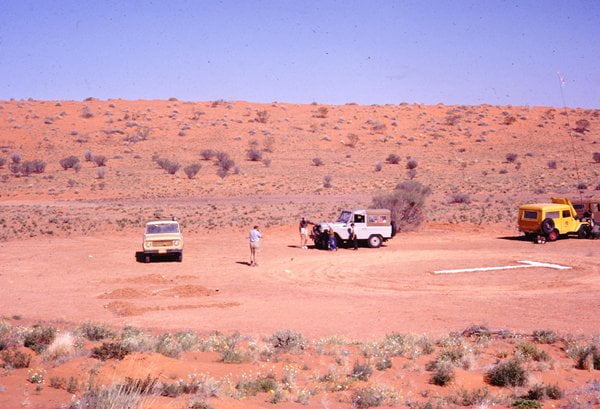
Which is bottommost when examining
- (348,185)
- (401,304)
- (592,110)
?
(401,304)

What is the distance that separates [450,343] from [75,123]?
81362 mm

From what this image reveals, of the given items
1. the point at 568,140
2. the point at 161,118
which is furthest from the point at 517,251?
the point at 161,118

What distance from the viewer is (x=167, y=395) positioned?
967 cm

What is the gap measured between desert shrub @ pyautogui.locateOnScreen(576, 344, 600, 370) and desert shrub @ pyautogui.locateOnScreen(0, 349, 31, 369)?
9.93 meters

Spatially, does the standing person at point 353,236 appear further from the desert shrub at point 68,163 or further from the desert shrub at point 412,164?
the desert shrub at point 68,163

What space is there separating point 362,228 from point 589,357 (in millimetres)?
19508

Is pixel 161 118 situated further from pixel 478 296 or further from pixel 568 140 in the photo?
pixel 478 296

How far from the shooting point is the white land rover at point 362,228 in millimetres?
31297

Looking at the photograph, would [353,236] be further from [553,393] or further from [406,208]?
[553,393]

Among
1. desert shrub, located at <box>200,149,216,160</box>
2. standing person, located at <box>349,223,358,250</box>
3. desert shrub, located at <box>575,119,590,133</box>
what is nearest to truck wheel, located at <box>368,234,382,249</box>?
standing person, located at <box>349,223,358,250</box>

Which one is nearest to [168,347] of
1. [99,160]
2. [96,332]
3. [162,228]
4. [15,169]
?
[96,332]

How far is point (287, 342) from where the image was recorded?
1356 cm

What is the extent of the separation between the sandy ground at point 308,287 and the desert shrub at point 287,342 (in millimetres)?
2699

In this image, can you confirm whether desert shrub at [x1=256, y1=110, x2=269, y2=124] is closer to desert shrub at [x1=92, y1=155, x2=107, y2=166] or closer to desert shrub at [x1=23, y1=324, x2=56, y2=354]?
desert shrub at [x1=92, y1=155, x2=107, y2=166]
